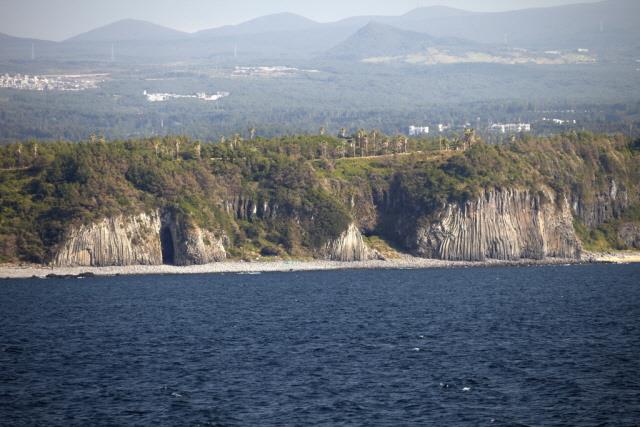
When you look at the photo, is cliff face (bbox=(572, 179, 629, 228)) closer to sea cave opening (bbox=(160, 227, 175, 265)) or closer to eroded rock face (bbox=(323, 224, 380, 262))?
eroded rock face (bbox=(323, 224, 380, 262))

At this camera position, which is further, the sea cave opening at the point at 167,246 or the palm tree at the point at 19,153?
the palm tree at the point at 19,153

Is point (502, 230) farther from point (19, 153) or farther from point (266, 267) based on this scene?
point (19, 153)

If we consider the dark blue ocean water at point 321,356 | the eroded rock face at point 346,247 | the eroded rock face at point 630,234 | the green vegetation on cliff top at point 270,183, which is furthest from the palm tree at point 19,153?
the eroded rock face at point 630,234

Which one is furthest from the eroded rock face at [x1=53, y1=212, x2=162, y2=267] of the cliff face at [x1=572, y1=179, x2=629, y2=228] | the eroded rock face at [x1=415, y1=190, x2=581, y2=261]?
the cliff face at [x1=572, y1=179, x2=629, y2=228]

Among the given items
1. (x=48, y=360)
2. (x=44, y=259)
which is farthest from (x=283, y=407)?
(x=44, y=259)

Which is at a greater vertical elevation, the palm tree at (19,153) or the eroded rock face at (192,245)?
the palm tree at (19,153)

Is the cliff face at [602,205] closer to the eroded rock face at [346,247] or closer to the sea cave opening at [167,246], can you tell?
the eroded rock face at [346,247]
